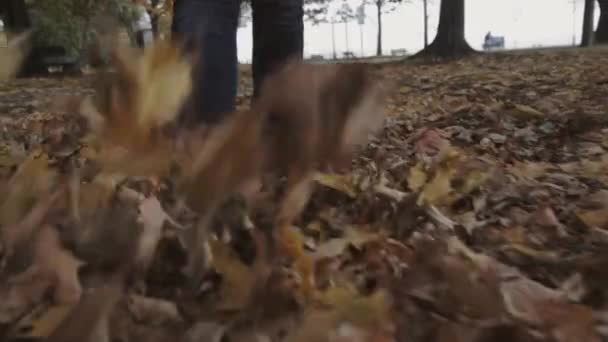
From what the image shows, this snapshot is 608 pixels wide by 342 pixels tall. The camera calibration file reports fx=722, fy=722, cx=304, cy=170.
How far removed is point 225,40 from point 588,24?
51.1ft

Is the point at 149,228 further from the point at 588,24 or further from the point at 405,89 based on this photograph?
the point at 588,24

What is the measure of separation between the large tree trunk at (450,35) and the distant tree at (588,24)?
174 inches

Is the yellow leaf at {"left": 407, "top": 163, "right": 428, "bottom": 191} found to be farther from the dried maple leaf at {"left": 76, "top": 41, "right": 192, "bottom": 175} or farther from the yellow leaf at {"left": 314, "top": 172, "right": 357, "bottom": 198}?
the dried maple leaf at {"left": 76, "top": 41, "right": 192, "bottom": 175}

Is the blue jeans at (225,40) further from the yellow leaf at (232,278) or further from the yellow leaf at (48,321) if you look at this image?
the yellow leaf at (48,321)

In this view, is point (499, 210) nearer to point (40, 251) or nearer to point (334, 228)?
point (334, 228)

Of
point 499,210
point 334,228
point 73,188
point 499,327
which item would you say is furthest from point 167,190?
point 499,210

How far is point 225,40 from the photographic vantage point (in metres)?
1.33

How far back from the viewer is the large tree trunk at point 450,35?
1086cm

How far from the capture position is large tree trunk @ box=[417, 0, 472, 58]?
428 inches

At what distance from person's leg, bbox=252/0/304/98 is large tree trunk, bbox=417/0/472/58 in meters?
9.54

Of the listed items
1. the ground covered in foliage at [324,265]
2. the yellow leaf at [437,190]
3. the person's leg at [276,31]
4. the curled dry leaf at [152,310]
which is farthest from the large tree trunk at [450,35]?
the curled dry leaf at [152,310]

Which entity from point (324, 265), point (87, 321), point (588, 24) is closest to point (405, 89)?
point (324, 265)

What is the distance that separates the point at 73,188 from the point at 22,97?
16.6 ft

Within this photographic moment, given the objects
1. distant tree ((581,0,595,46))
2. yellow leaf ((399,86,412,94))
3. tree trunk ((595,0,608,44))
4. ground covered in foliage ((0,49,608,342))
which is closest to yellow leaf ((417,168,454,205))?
ground covered in foliage ((0,49,608,342))
